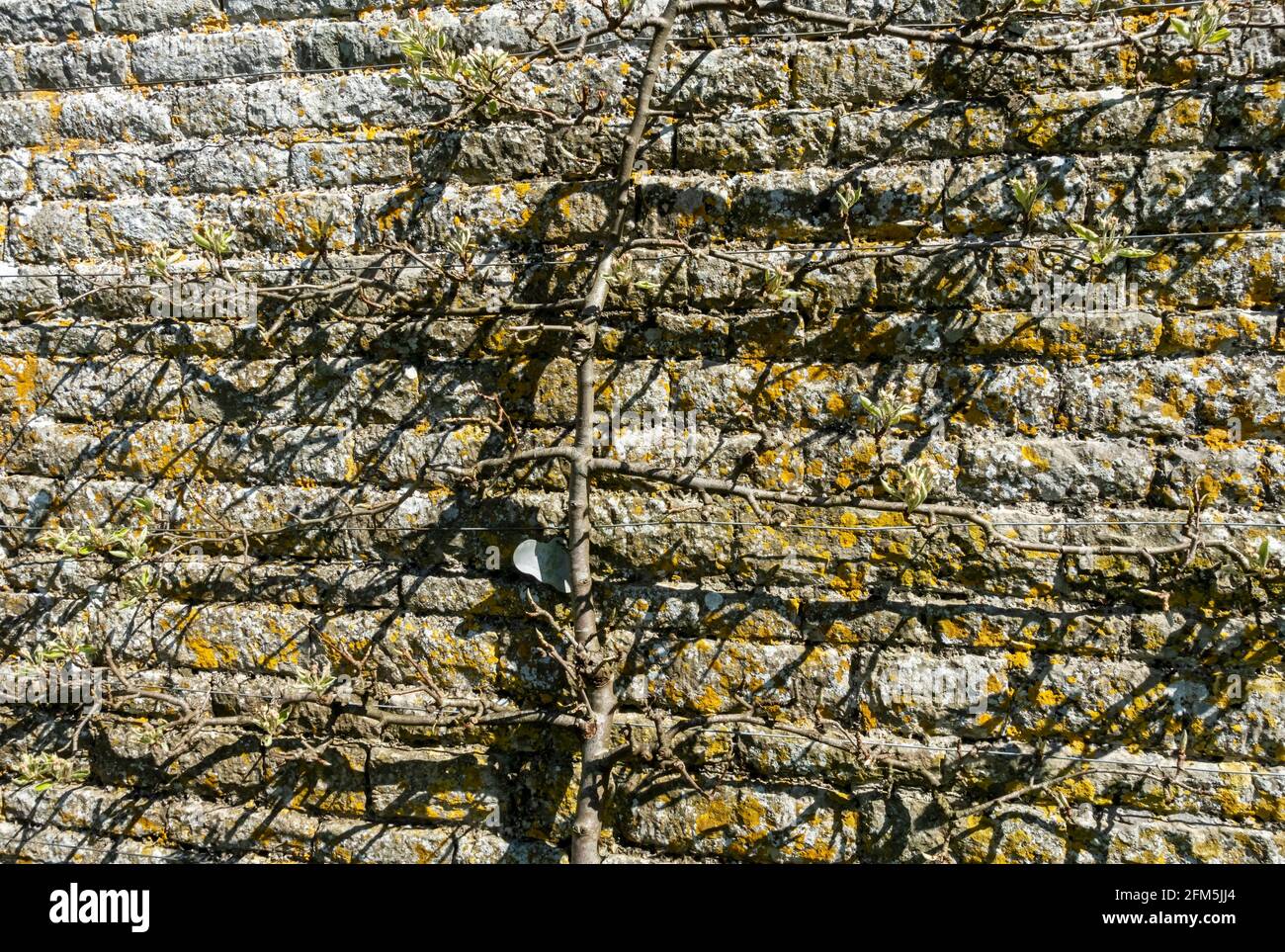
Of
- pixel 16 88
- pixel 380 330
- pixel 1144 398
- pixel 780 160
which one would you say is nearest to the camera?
pixel 1144 398

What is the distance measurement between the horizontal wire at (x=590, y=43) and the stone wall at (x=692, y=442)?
24mm

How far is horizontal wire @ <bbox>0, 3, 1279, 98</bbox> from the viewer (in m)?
2.61

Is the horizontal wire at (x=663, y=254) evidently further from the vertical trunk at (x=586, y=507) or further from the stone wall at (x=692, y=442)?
the vertical trunk at (x=586, y=507)

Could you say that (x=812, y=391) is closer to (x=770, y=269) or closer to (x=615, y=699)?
(x=770, y=269)

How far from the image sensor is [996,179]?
2672 millimetres

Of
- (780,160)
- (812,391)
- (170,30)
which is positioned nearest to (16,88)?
(170,30)

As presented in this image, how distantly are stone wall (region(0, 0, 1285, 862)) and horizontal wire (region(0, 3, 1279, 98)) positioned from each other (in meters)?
0.02

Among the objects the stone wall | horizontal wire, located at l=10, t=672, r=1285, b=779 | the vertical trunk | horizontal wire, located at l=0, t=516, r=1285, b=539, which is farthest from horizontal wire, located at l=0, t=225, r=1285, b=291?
horizontal wire, located at l=10, t=672, r=1285, b=779

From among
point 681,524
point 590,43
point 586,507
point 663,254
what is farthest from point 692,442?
point 590,43

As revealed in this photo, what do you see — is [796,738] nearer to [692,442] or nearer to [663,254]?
[692,442]

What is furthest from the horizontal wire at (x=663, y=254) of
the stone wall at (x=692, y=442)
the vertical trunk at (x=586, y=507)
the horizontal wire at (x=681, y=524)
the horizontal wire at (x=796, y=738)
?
the horizontal wire at (x=796, y=738)

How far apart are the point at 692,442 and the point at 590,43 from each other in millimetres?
1365

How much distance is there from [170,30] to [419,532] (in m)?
2.03

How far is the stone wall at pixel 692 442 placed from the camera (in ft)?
8.48
